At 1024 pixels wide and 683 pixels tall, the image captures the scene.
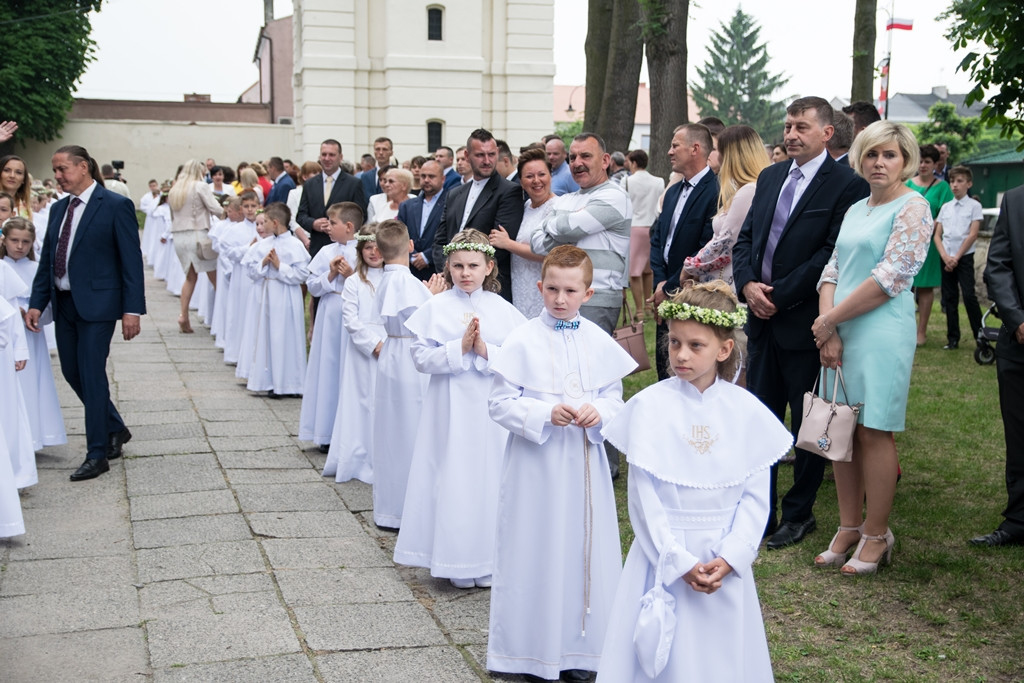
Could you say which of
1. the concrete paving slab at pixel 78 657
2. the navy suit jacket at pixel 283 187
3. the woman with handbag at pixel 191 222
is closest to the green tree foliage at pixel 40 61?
the woman with handbag at pixel 191 222

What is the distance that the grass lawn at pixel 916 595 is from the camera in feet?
15.5

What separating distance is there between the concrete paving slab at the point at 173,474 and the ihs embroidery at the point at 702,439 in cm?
489

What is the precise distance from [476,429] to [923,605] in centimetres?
234

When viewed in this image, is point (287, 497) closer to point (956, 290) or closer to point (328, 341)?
point (328, 341)

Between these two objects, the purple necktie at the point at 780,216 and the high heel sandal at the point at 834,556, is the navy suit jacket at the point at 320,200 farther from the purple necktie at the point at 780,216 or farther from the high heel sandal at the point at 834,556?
the high heel sandal at the point at 834,556

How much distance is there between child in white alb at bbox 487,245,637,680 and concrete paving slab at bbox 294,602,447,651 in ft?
1.71

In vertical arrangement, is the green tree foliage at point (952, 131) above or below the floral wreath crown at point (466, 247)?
above

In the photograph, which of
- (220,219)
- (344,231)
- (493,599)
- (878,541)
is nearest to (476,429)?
(493,599)

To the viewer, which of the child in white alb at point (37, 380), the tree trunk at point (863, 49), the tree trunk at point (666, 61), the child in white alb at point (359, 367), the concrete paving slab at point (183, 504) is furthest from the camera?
the tree trunk at point (863, 49)

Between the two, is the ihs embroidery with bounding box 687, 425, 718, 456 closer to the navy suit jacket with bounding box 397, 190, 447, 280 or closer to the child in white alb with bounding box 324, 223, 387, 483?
the child in white alb with bounding box 324, 223, 387, 483

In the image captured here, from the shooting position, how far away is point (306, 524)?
6.95 metres

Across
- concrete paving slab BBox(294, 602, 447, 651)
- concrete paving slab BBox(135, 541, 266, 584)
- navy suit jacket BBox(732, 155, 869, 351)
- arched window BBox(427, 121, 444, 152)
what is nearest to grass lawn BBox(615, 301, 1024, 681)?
navy suit jacket BBox(732, 155, 869, 351)

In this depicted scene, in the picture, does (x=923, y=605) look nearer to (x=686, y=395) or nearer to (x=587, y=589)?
(x=587, y=589)

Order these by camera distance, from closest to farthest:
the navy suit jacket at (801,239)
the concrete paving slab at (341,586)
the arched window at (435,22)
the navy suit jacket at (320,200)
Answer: the concrete paving slab at (341,586), the navy suit jacket at (801,239), the navy suit jacket at (320,200), the arched window at (435,22)
